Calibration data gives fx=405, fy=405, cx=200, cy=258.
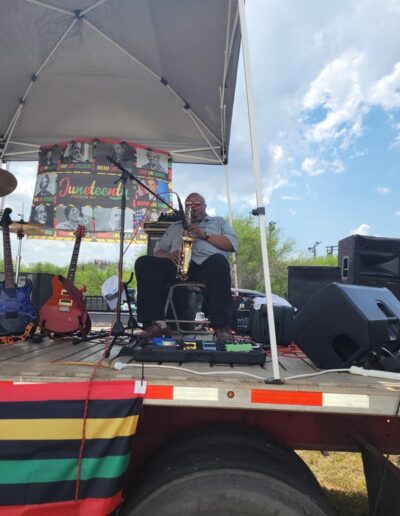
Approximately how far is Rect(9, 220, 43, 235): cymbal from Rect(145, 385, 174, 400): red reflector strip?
10.3 ft

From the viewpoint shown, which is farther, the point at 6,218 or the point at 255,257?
the point at 255,257

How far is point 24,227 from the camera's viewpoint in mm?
4254

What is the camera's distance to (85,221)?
4.58m

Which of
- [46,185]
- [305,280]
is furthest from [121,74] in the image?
[305,280]

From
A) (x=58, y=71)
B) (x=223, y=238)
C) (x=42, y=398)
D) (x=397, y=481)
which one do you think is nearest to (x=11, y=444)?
(x=42, y=398)

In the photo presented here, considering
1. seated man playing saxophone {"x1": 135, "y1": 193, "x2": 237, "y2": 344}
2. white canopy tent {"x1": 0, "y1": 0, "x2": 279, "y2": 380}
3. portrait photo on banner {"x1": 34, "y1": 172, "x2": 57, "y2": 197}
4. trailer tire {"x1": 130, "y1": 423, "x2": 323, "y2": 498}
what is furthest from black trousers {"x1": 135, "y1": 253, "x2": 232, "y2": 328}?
portrait photo on banner {"x1": 34, "y1": 172, "x2": 57, "y2": 197}

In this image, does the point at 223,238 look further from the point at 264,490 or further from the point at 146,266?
the point at 264,490

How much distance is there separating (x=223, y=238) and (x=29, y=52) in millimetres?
2652

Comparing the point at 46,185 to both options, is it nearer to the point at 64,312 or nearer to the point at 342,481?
the point at 64,312

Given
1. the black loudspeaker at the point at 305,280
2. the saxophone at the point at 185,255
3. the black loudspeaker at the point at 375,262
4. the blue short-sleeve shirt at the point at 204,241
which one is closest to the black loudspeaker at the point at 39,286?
the blue short-sleeve shirt at the point at 204,241

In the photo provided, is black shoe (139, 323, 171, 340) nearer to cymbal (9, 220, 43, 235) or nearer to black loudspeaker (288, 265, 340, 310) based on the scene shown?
cymbal (9, 220, 43, 235)

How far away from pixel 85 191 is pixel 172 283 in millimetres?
2011

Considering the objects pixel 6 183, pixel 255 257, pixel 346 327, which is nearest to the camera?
pixel 346 327

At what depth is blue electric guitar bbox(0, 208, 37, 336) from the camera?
3.05m
